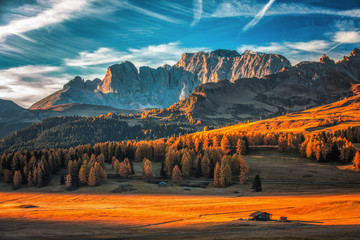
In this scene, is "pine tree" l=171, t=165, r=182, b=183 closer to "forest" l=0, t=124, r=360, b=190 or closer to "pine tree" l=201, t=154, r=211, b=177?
"forest" l=0, t=124, r=360, b=190

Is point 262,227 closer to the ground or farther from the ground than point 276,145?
closer to the ground

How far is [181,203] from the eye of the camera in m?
80.9

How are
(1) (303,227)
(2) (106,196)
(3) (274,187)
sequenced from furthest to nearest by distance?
1. (3) (274,187)
2. (2) (106,196)
3. (1) (303,227)

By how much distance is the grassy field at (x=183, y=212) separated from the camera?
47.1 metres

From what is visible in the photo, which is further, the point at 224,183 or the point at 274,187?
the point at 224,183

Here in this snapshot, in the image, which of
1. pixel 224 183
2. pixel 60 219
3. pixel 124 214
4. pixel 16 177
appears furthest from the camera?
pixel 16 177

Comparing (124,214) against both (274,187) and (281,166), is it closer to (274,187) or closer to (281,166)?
(274,187)

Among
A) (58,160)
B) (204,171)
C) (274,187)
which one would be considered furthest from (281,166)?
(58,160)

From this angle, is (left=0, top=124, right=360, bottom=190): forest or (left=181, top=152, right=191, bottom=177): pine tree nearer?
(left=0, top=124, right=360, bottom=190): forest

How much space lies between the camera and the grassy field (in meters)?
47.1

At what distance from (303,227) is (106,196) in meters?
70.2

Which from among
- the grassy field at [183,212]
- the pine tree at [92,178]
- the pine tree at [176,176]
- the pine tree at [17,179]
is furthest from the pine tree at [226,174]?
the pine tree at [17,179]

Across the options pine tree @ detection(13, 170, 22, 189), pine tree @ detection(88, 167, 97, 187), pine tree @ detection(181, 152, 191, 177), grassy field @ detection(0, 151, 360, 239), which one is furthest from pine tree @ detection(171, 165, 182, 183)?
pine tree @ detection(13, 170, 22, 189)

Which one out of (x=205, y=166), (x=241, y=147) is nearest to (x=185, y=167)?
(x=205, y=166)
